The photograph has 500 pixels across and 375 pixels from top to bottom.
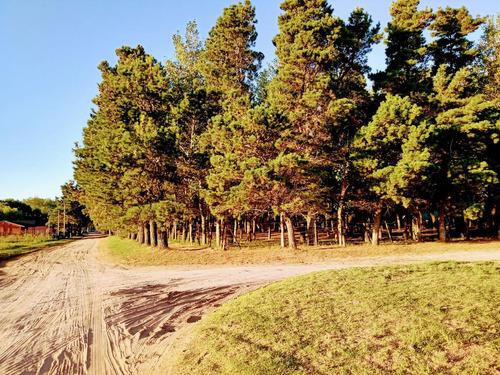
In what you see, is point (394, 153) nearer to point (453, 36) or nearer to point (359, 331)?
point (453, 36)

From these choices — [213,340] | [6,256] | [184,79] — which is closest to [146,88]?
[184,79]

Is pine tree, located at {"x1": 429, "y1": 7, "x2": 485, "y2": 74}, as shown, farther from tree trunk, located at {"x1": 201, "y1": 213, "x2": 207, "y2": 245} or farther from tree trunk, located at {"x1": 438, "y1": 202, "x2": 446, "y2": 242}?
tree trunk, located at {"x1": 201, "y1": 213, "x2": 207, "y2": 245}

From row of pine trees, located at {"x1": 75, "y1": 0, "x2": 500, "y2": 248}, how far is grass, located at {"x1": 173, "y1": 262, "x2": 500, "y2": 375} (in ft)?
37.2

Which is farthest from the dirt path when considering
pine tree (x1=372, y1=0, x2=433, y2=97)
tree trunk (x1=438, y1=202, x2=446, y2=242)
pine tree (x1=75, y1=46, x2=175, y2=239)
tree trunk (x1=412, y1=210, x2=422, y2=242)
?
pine tree (x1=372, y1=0, x2=433, y2=97)

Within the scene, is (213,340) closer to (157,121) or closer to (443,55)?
(157,121)

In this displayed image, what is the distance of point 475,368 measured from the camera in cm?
383

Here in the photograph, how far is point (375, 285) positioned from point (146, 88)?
23567 millimetres

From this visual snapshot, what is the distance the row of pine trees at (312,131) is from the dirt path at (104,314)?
7755 millimetres

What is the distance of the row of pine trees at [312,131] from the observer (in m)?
19.5

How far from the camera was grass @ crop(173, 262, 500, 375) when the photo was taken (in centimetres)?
418

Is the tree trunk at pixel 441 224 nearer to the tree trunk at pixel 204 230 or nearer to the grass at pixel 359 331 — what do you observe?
the grass at pixel 359 331

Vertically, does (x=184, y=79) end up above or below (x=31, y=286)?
above

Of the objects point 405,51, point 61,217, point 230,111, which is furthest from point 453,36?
point 61,217

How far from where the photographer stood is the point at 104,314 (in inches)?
307
